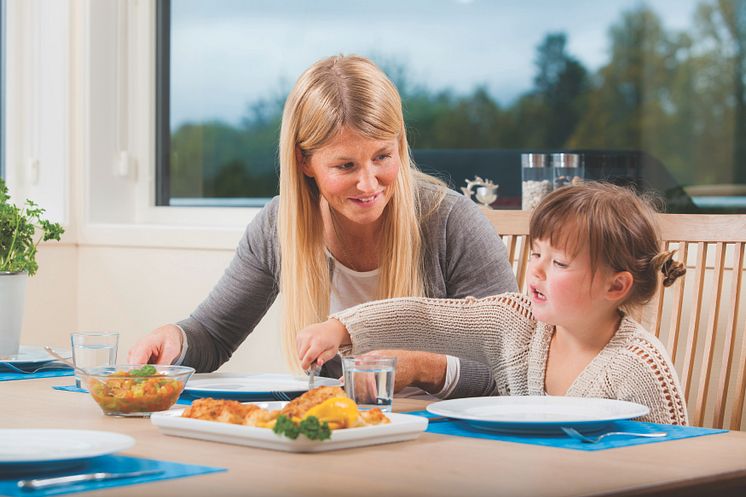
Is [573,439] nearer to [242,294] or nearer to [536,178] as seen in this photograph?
[242,294]

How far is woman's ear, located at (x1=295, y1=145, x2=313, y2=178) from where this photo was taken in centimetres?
187

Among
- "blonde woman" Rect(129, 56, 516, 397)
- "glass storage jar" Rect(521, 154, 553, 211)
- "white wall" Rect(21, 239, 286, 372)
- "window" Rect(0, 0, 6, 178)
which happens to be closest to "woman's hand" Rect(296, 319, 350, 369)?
"blonde woman" Rect(129, 56, 516, 397)

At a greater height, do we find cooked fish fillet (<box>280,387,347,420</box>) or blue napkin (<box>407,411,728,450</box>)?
cooked fish fillet (<box>280,387,347,420</box>)

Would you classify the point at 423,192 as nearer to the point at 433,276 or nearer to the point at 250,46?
the point at 433,276

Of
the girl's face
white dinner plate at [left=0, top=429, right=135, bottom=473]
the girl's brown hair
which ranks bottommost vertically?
white dinner plate at [left=0, top=429, right=135, bottom=473]

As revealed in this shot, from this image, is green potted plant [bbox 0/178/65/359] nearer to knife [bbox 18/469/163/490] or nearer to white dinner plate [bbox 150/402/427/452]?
white dinner plate [bbox 150/402/427/452]

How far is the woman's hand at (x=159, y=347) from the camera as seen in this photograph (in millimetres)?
1659

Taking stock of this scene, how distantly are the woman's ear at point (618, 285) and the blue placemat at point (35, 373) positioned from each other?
32.0 inches

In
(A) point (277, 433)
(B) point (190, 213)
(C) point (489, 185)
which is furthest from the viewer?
(B) point (190, 213)

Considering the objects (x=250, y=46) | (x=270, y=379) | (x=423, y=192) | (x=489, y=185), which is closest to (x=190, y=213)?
(x=250, y=46)

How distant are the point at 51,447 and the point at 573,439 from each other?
502mm

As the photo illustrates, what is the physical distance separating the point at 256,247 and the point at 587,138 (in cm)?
112

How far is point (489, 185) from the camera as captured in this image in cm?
251

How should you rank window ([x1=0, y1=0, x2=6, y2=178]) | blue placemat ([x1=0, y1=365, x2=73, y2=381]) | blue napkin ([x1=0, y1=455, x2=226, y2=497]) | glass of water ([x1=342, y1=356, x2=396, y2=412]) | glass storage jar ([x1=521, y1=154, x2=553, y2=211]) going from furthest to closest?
window ([x1=0, y1=0, x2=6, y2=178]) → glass storage jar ([x1=521, y1=154, x2=553, y2=211]) → blue placemat ([x1=0, y1=365, x2=73, y2=381]) → glass of water ([x1=342, y1=356, x2=396, y2=412]) → blue napkin ([x1=0, y1=455, x2=226, y2=497])
